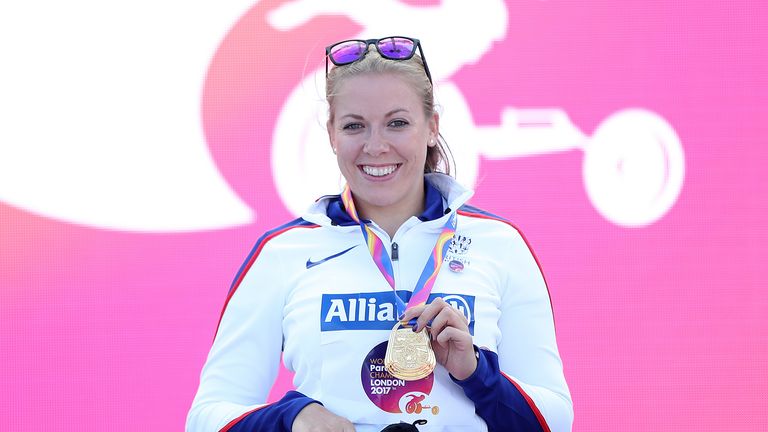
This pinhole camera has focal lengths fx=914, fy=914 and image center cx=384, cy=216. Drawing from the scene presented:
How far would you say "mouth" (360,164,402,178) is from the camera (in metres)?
1.73

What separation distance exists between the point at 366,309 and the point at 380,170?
0.27 metres

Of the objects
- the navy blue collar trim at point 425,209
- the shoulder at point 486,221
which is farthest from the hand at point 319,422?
the shoulder at point 486,221

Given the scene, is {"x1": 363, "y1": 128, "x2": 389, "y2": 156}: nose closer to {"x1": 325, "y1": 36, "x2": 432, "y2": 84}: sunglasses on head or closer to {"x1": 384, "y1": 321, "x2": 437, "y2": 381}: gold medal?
{"x1": 325, "y1": 36, "x2": 432, "y2": 84}: sunglasses on head

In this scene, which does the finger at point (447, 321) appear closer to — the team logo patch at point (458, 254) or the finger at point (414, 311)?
the finger at point (414, 311)

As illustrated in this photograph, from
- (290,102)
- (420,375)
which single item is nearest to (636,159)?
(290,102)

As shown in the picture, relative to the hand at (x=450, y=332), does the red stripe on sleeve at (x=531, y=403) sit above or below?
below

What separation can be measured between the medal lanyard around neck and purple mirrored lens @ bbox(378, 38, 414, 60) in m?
0.29

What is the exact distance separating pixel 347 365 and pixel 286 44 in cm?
164

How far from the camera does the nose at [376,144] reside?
168 centimetres

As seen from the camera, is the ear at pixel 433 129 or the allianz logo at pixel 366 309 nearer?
the allianz logo at pixel 366 309

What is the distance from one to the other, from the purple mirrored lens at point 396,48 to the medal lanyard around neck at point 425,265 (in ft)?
0.94

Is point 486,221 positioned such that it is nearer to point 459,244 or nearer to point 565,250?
point 459,244

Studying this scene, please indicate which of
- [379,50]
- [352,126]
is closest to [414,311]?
[352,126]

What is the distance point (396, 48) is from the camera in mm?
1782
